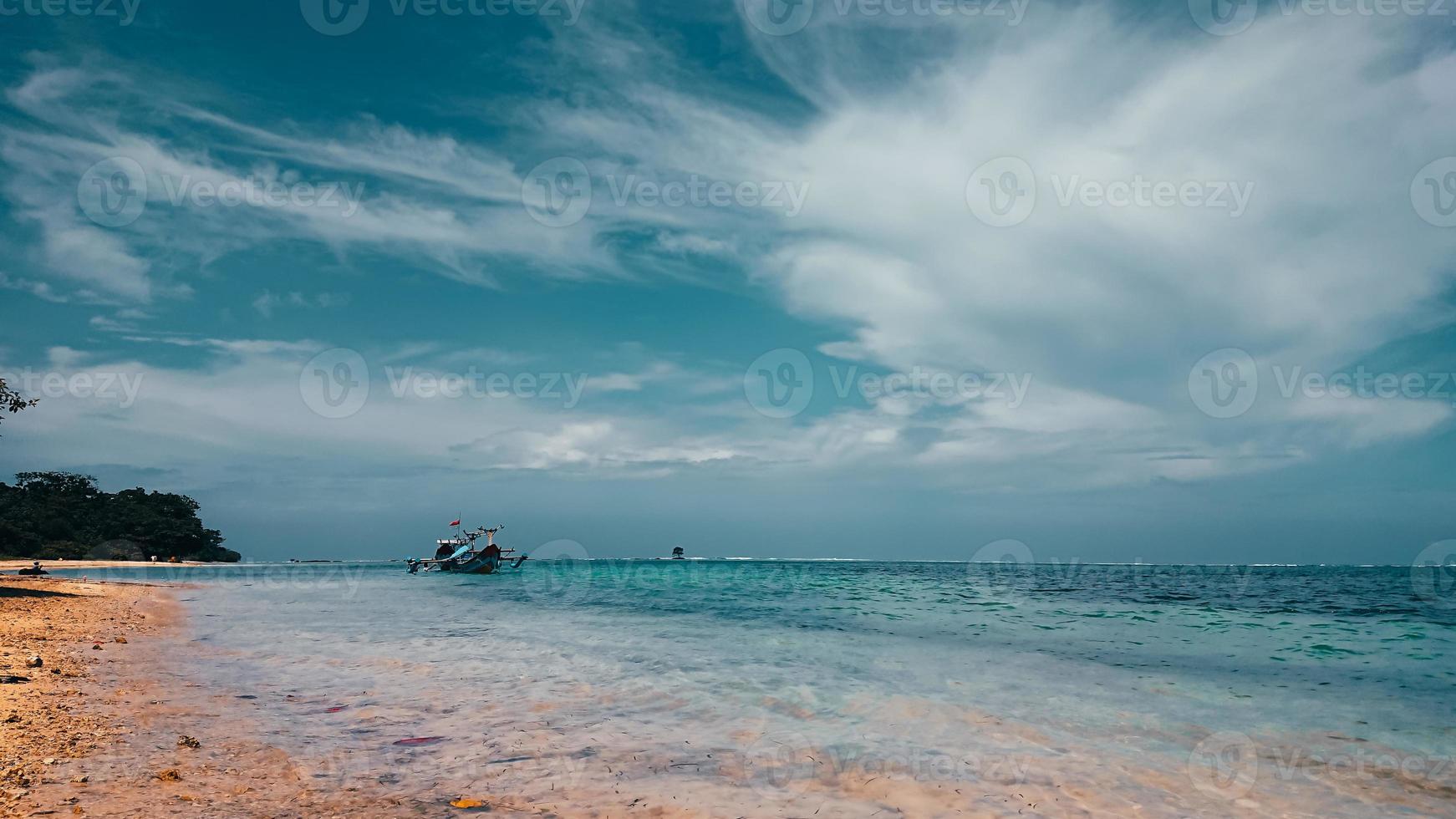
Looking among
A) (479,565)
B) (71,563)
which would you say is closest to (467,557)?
(479,565)

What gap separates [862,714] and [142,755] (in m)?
8.97

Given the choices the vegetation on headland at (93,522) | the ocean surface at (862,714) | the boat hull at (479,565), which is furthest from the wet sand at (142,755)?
the vegetation on headland at (93,522)

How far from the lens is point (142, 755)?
7.55 m

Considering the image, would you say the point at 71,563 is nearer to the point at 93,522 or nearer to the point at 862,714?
the point at 93,522

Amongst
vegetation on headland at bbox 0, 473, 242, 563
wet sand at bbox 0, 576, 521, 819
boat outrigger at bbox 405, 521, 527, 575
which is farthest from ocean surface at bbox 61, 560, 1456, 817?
vegetation on headland at bbox 0, 473, 242, 563

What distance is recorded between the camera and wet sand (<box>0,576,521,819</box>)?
619cm

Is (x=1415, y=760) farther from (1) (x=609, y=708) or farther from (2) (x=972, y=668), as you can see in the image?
(1) (x=609, y=708)

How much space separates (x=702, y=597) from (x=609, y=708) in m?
32.6

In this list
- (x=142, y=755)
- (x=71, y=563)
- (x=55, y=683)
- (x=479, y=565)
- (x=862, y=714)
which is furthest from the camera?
(x=479, y=565)

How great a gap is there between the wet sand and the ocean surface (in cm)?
39

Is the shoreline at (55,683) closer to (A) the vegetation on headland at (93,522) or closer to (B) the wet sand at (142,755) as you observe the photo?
(B) the wet sand at (142,755)

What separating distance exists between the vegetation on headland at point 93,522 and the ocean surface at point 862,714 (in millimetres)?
85921

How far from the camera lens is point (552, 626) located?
24.9 meters

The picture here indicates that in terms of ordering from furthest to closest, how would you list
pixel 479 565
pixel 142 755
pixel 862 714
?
pixel 479 565 < pixel 862 714 < pixel 142 755
